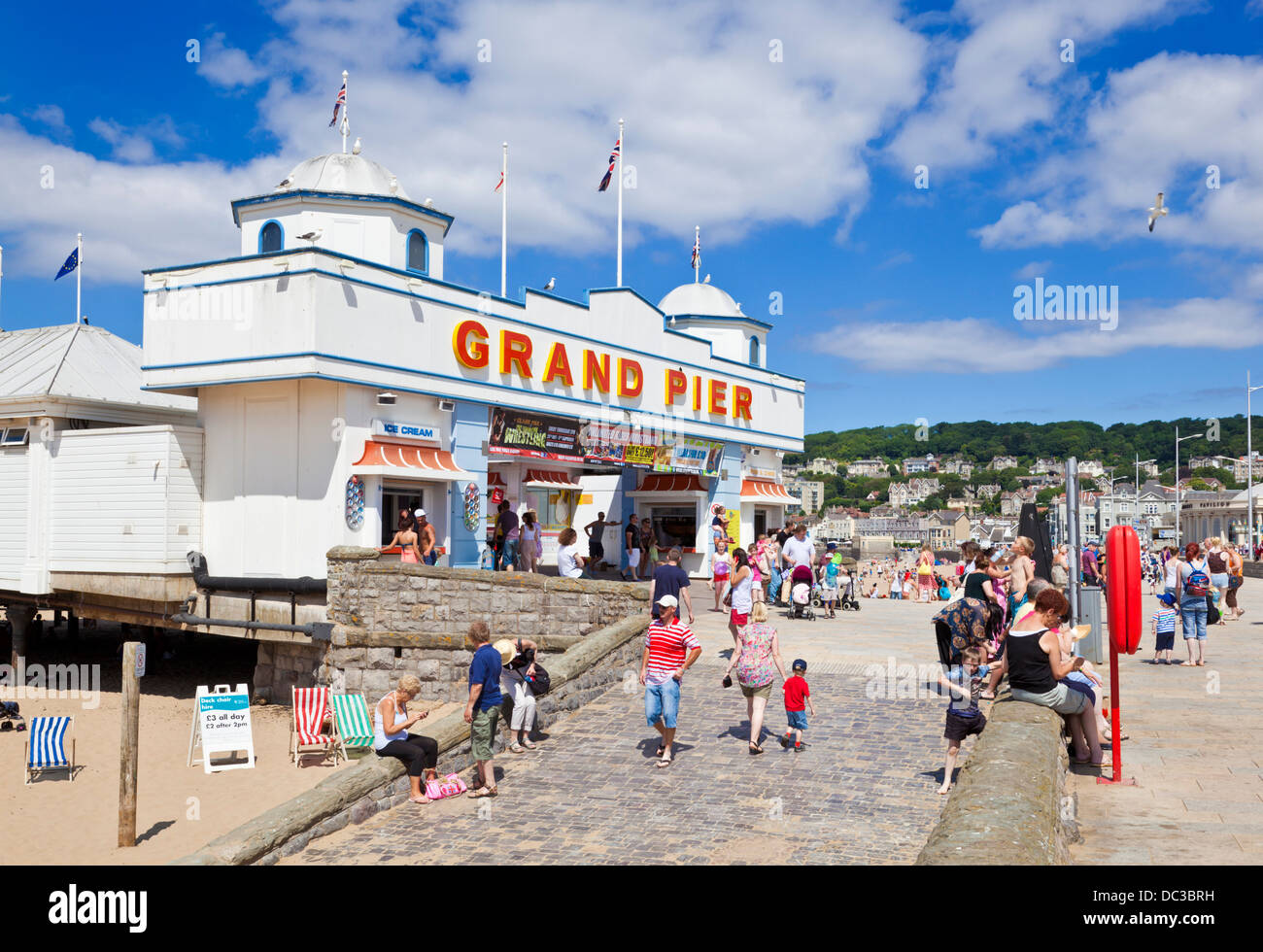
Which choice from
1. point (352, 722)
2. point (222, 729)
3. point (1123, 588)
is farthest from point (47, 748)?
point (1123, 588)

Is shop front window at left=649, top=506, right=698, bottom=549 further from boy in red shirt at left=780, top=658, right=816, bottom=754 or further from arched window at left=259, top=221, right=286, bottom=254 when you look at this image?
boy in red shirt at left=780, top=658, right=816, bottom=754

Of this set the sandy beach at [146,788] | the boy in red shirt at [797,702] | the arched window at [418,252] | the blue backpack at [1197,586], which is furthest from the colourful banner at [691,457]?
the boy in red shirt at [797,702]

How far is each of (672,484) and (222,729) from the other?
1478 cm

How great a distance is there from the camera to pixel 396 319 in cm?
1809

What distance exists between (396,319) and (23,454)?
774cm

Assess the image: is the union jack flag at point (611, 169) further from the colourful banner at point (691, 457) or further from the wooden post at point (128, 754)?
the wooden post at point (128, 754)

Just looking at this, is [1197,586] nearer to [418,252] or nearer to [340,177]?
[418,252]

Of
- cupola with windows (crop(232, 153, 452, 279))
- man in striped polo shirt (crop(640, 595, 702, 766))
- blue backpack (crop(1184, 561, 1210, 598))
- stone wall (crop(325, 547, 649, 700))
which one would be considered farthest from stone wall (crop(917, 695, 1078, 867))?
cupola with windows (crop(232, 153, 452, 279))

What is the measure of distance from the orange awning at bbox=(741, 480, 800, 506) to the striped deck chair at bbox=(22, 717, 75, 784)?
18.2m

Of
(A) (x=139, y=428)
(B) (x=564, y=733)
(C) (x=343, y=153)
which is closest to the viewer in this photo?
(B) (x=564, y=733)

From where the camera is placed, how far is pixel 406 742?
33.4 feet

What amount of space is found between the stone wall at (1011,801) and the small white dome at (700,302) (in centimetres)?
2327

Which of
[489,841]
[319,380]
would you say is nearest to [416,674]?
[319,380]
